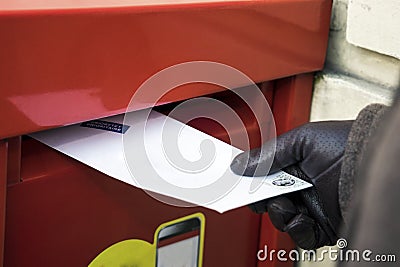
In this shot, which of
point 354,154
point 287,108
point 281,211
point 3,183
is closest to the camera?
point 354,154

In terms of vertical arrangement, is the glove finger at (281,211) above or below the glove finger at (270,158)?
below

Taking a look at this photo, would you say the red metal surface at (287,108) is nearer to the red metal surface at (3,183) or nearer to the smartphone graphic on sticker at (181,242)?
the smartphone graphic on sticker at (181,242)

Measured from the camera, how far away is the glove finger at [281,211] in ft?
2.24

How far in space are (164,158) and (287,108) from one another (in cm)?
27

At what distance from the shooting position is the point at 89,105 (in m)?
0.58

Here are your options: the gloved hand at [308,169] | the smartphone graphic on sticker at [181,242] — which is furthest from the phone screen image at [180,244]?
the gloved hand at [308,169]

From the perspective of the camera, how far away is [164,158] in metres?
0.64

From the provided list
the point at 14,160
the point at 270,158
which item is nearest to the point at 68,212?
the point at 14,160

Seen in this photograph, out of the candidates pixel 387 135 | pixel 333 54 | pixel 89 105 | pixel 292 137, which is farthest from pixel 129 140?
pixel 387 135

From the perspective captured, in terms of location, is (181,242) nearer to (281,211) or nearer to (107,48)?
(281,211)

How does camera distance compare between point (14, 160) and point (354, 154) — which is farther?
point (14, 160)

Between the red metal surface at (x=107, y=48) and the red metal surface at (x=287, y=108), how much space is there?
0.27 ft

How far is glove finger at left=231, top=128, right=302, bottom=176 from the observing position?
66cm

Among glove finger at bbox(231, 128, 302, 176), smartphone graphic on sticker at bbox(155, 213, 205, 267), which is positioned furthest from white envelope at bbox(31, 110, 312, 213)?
smartphone graphic on sticker at bbox(155, 213, 205, 267)
